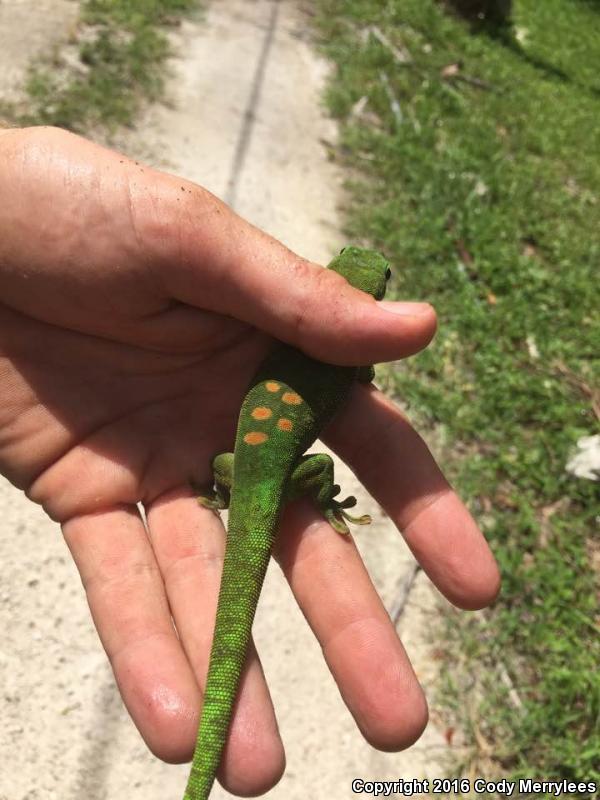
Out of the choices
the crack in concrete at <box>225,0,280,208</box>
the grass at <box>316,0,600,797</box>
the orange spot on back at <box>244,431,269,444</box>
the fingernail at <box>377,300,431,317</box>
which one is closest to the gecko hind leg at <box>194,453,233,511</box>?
the orange spot on back at <box>244,431,269,444</box>

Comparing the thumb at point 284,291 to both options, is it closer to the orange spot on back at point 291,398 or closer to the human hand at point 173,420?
the human hand at point 173,420

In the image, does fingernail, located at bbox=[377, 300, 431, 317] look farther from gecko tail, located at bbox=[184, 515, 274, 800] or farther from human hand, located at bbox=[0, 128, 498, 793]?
gecko tail, located at bbox=[184, 515, 274, 800]

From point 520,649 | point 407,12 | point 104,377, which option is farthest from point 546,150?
point 104,377

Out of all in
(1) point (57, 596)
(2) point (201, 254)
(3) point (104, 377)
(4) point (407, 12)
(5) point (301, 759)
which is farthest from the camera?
(4) point (407, 12)

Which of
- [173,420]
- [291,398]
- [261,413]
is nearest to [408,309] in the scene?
[291,398]

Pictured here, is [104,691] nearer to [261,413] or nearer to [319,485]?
[319,485]

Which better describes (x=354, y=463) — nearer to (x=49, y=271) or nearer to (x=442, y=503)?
(x=442, y=503)
